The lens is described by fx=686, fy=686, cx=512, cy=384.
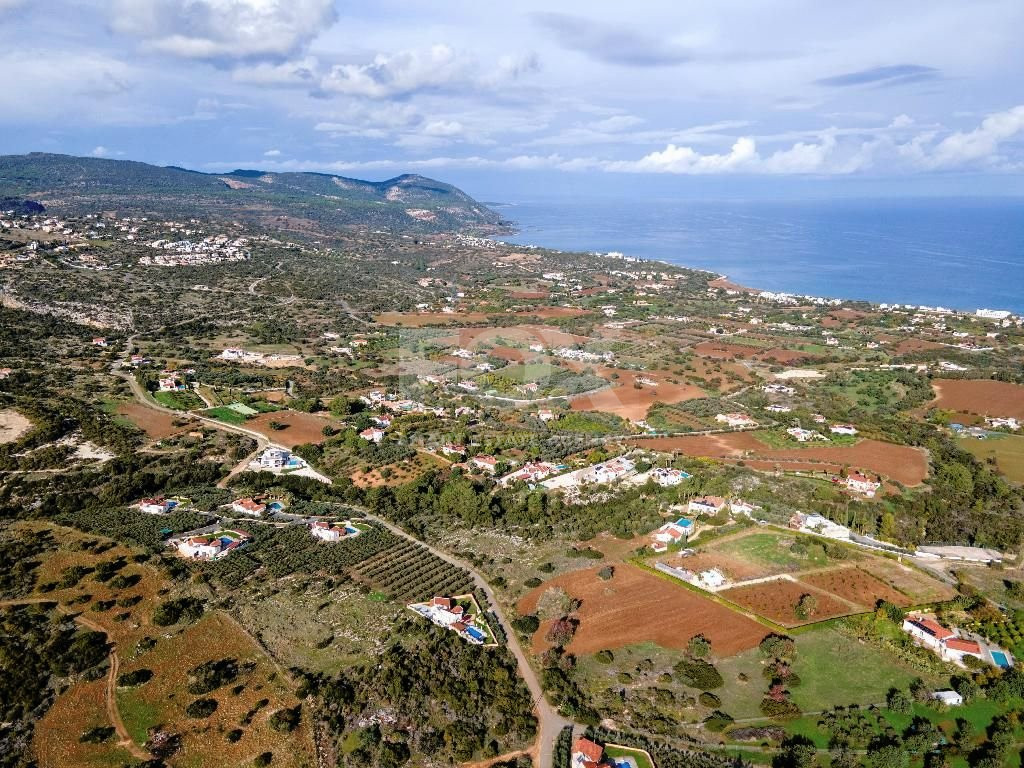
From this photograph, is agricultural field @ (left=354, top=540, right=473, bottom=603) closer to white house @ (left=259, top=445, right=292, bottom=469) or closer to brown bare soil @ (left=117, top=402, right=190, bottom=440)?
white house @ (left=259, top=445, right=292, bottom=469)

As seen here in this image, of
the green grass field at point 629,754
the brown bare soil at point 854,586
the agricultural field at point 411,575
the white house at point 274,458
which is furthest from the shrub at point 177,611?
the brown bare soil at point 854,586

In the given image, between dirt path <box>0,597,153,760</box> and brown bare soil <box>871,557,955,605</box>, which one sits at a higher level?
dirt path <box>0,597,153,760</box>

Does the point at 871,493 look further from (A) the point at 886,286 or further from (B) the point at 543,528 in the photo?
(A) the point at 886,286

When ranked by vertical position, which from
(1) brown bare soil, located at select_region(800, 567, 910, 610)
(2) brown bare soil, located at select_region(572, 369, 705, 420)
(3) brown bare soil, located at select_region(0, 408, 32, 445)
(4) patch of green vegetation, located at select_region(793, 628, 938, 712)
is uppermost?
(3) brown bare soil, located at select_region(0, 408, 32, 445)

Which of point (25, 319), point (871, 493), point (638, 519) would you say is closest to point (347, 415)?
point (638, 519)

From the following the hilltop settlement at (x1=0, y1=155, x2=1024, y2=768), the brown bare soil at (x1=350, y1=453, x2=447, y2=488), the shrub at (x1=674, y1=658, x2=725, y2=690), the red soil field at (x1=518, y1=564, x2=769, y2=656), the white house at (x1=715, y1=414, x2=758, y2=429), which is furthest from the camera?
the white house at (x1=715, y1=414, x2=758, y2=429)

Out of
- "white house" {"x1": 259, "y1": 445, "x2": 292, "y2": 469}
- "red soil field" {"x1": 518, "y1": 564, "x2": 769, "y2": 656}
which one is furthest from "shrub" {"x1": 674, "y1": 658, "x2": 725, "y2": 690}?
"white house" {"x1": 259, "y1": 445, "x2": 292, "y2": 469}

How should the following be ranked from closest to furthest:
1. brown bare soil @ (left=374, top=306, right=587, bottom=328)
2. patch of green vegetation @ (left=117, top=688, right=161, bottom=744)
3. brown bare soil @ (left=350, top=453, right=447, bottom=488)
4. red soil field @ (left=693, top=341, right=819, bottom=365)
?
1. patch of green vegetation @ (left=117, top=688, right=161, bottom=744)
2. brown bare soil @ (left=350, top=453, right=447, bottom=488)
3. red soil field @ (left=693, top=341, right=819, bottom=365)
4. brown bare soil @ (left=374, top=306, right=587, bottom=328)

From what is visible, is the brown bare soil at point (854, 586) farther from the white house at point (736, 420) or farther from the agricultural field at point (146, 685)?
the agricultural field at point (146, 685)
